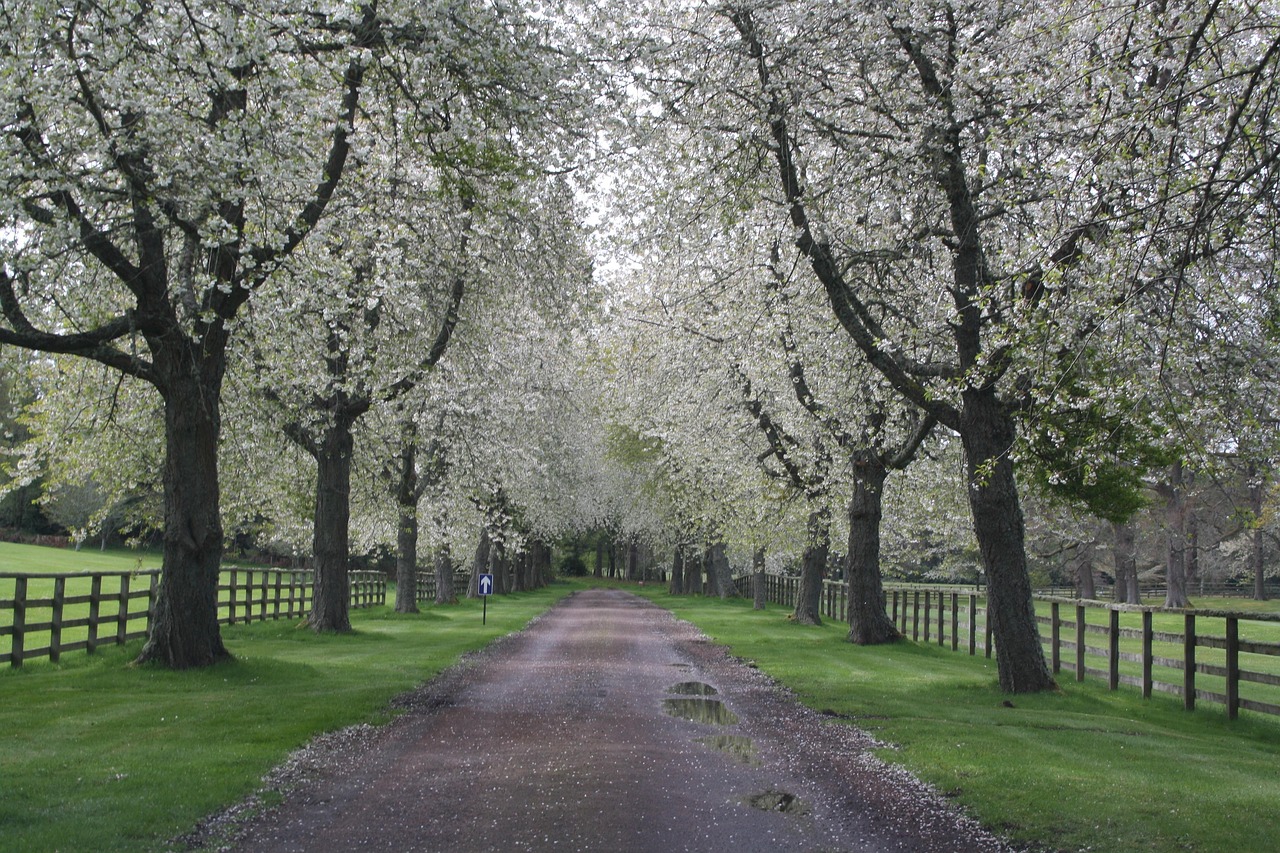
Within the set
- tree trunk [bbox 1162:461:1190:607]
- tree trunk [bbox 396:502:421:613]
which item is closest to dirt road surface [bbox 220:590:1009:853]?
tree trunk [bbox 396:502:421:613]

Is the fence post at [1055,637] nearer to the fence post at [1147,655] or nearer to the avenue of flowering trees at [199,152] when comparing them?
the fence post at [1147,655]

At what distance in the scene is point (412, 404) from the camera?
74.2ft

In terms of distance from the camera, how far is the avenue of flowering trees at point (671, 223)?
29.4 ft

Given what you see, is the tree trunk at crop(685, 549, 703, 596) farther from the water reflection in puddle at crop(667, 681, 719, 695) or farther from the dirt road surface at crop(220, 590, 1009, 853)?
the dirt road surface at crop(220, 590, 1009, 853)

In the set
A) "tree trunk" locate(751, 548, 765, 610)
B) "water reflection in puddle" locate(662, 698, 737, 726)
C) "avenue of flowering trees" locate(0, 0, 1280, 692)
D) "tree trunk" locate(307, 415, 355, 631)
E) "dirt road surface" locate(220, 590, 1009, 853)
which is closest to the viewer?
"dirt road surface" locate(220, 590, 1009, 853)

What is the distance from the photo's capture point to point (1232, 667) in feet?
39.0

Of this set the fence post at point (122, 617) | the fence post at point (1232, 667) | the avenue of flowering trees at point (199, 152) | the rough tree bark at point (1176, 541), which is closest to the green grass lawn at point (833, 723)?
the fence post at point (1232, 667)

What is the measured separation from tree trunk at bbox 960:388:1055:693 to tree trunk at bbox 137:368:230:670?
396 inches

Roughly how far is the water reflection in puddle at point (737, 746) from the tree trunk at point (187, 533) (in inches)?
296

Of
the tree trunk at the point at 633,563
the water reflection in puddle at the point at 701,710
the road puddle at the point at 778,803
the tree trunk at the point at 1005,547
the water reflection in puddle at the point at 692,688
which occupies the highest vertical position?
the tree trunk at the point at 1005,547

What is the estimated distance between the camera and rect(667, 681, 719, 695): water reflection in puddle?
13.8 metres

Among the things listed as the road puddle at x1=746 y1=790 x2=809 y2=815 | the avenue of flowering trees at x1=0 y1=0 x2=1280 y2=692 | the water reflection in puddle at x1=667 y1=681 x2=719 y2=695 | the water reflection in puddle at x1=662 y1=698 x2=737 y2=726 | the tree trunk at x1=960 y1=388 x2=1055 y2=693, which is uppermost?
the avenue of flowering trees at x1=0 y1=0 x2=1280 y2=692

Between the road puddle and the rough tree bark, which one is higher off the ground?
the rough tree bark

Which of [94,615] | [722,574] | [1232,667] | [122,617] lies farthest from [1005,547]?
[722,574]
